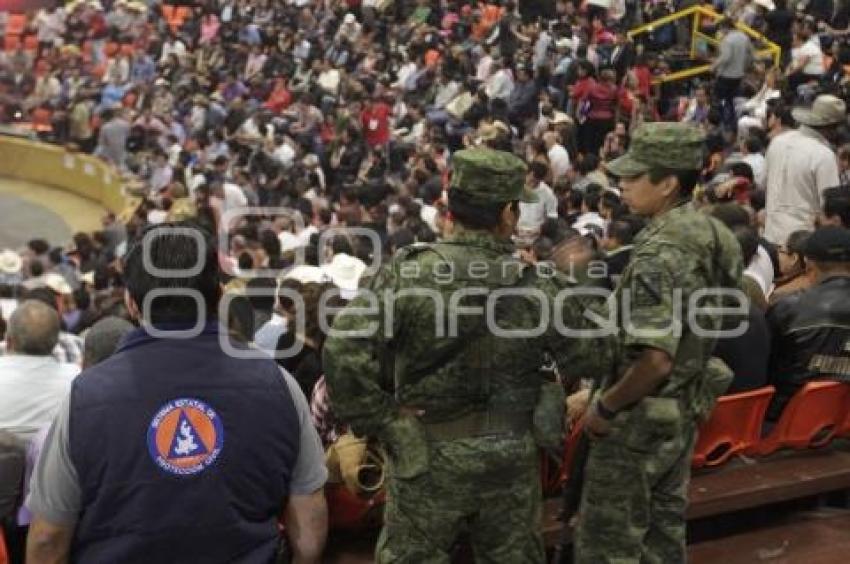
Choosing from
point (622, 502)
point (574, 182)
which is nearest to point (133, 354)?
point (622, 502)

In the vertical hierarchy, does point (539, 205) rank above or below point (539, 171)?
below

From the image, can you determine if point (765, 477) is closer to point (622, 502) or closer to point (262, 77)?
point (622, 502)

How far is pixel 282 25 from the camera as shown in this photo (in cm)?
2089

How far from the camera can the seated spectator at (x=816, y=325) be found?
451cm

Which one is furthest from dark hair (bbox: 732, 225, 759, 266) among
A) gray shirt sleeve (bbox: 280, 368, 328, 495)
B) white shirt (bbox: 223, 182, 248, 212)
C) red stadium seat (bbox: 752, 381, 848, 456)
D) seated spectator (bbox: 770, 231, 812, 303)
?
white shirt (bbox: 223, 182, 248, 212)

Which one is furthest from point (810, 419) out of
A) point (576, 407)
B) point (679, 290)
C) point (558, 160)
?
point (558, 160)

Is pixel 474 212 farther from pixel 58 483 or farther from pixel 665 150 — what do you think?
pixel 58 483

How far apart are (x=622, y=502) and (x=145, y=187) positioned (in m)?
12.9

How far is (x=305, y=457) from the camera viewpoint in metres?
2.67

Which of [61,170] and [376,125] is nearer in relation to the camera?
[376,125]

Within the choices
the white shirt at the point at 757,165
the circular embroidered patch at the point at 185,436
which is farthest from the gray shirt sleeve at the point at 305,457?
the white shirt at the point at 757,165

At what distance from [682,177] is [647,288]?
0.36 meters

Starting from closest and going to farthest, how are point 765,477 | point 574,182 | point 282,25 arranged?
1. point 765,477
2. point 574,182
3. point 282,25

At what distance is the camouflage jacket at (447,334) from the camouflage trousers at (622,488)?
38cm
